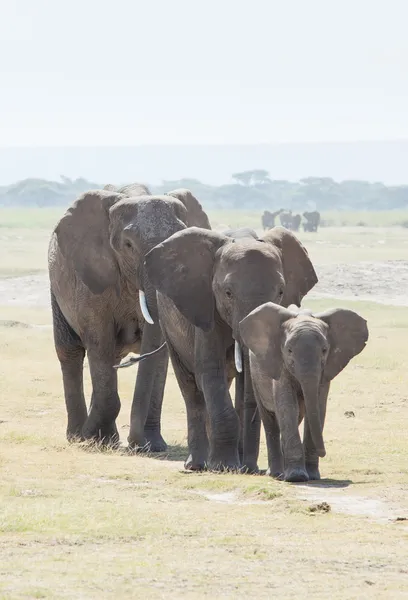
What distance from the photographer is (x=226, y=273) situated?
10867mm

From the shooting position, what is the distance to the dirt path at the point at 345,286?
3178 centimetres

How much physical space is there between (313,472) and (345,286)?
75.2ft

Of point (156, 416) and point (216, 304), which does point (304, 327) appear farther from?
point (156, 416)

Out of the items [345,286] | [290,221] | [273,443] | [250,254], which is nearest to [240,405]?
[273,443]

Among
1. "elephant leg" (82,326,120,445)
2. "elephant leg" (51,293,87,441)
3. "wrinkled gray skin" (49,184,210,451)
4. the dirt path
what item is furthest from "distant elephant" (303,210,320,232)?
"elephant leg" (82,326,120,445)

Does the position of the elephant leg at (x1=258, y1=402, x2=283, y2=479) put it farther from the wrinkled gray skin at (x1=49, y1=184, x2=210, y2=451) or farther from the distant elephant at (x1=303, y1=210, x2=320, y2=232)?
the distant elephant at (x1=303, y1=210, x2=320, y2=232)

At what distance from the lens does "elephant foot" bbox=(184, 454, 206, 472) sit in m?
11.5

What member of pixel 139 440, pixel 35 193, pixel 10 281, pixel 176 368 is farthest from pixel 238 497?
pixel 35 193

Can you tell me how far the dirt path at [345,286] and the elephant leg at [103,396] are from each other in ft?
57.0

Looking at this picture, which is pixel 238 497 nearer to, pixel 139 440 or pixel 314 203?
pixel 139 440

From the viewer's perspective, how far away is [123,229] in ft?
42.0

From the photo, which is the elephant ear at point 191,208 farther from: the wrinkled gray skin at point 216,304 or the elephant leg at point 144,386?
the wrinkled gray skin at point 216,304

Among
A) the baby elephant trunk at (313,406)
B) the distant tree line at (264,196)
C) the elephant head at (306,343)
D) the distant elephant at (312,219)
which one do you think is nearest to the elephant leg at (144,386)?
the elephant head at (306,343)

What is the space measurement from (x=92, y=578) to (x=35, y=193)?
159511 millimetres
